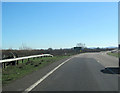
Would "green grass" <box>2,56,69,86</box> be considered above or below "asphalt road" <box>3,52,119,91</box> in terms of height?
above

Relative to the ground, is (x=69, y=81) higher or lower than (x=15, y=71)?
lower

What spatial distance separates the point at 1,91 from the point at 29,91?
3.99ft

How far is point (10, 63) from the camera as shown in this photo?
23203 mm

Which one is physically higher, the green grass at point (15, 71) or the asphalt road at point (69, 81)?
the green grass at point (15, 71)

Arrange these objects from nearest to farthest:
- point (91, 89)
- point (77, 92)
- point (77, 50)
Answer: point (77, 92) < point (91, 89) < point (77, 50)

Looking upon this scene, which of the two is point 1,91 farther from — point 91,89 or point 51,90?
point 91,89

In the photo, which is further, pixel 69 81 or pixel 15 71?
pixel 15 71

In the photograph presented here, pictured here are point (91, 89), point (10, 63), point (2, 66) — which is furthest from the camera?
point (10, 63)

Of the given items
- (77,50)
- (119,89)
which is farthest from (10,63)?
(77,50)

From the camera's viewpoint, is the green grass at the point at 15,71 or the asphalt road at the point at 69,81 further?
the green grass at the point at 15,71

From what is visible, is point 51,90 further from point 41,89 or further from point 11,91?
point 11,91

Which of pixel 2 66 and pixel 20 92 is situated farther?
pixel 2 66

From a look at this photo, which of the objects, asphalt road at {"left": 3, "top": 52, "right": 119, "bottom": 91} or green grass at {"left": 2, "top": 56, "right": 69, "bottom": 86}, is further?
green grass at {"left": 2, "top": 56, "right": 69, "bottom": 86}

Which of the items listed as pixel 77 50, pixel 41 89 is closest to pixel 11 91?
pixel 41 89
